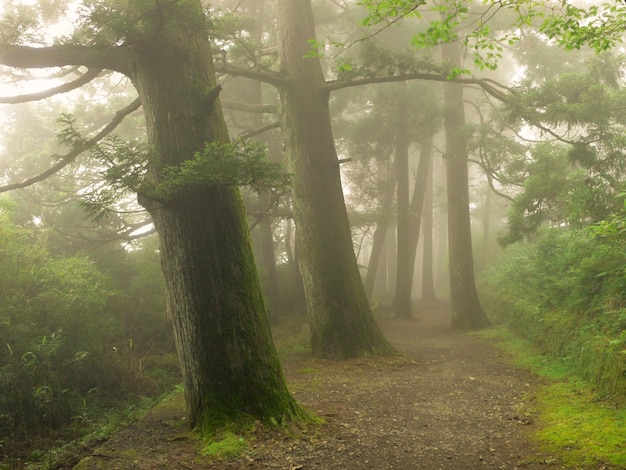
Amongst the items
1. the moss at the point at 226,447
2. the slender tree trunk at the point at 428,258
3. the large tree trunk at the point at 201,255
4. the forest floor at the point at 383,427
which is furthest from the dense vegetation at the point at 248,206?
the slender tree trunk at the point at 428,258

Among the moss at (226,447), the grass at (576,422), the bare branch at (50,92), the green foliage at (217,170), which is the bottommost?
the grass at (576,422)

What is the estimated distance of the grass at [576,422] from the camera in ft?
13.2

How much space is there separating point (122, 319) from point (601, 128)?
9963 mm

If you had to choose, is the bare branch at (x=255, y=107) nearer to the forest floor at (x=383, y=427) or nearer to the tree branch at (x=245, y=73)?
the tree branch at (x=245, y=73)

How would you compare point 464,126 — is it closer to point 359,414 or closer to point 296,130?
point 296,130

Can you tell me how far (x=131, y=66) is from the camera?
19.4 feet

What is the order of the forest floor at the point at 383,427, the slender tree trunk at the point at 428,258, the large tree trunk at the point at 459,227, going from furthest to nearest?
the slender tree trunk at the point at 428,258
the large tree trunk at the point at 459,227
the forest floor at the point at 383,427

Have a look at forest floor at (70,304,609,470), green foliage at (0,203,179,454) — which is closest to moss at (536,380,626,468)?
forest floor at (70,304,609,470)

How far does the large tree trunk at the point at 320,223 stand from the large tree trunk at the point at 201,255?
11.9 ft

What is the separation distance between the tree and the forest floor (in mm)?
463

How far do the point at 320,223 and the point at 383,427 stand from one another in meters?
4.71

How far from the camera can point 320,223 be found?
9.27m

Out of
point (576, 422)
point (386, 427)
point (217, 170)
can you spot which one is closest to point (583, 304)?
point (576, 422)

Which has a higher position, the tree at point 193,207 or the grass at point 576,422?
the tree at point 193,207
